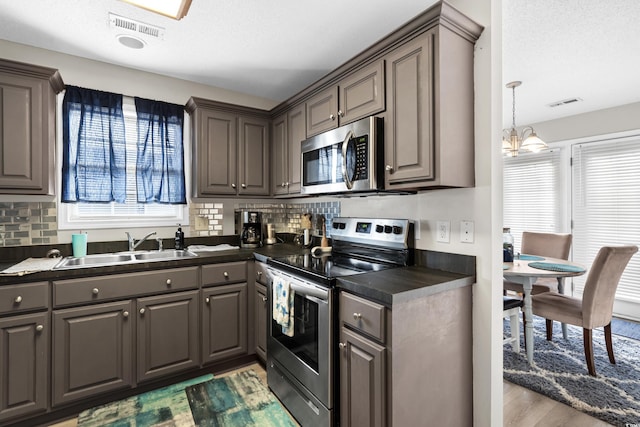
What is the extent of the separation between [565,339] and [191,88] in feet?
14.2

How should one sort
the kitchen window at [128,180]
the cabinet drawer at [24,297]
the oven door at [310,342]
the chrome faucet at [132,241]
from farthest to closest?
the chrome faucet at [132,241] < the kitchen window at [128,180] < the cabinet drawer at [24,297] < the oven door at [310,342]

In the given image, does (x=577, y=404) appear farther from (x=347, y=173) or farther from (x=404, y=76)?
(x=404, y=76)

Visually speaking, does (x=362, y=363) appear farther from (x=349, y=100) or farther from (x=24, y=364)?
(x=24, y=364)

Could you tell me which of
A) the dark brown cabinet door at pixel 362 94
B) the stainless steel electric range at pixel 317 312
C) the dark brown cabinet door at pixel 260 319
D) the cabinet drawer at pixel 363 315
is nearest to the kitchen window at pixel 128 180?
the dark brown cabinet door at pixel 260 319

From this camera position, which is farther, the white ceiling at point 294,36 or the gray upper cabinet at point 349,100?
the white ceiling at point 294,36

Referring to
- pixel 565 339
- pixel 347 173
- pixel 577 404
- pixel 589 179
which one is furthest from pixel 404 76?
pixel 589 179

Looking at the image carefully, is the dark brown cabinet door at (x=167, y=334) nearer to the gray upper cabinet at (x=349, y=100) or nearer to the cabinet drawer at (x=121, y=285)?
the cabinet drawer at (x=121, y=285)

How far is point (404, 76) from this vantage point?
172 centimetres

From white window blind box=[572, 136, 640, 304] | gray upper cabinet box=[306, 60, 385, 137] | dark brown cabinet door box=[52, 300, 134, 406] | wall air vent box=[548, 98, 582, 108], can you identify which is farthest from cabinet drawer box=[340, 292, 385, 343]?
white window blind box=[572, 136, 640, 304]

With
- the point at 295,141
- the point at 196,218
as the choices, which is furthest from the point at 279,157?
the point at 196,218

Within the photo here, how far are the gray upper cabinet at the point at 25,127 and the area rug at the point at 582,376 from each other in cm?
368

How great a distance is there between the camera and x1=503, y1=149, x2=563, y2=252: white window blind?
4.41 meters

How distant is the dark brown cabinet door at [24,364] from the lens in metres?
1.84

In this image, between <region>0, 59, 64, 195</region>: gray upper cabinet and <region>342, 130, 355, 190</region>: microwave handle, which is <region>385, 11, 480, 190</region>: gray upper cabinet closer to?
<region>342, 130, 355, 190</region>: microwave handle
